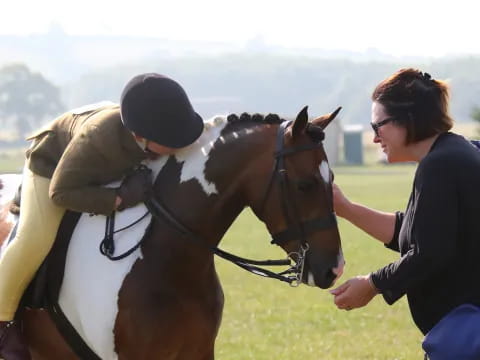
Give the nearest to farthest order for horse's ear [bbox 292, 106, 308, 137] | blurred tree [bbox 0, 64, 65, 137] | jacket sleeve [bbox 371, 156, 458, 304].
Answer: jacket sleeve [bbox 371, 156, 458, 304], horse's ear [bbox 292, 106, 308, 137], blurred tree [bbox 0, 64, 65, 137]

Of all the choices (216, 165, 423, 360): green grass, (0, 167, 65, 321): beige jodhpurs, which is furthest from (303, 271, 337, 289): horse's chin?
(216, 165, 423, 360): green grass

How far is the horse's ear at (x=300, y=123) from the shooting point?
13.5 feet

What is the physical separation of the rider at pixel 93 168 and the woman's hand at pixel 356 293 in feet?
3.77

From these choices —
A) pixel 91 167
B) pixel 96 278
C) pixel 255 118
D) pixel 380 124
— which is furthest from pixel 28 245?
pixel 380 124

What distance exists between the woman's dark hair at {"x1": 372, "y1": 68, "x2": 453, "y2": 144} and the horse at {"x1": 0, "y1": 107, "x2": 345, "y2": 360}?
0.44 metres

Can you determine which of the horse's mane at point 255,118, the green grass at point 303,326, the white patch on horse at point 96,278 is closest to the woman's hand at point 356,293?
the horse's mane at point 255,118

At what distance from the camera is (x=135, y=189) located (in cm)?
450

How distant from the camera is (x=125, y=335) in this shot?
14.4ft

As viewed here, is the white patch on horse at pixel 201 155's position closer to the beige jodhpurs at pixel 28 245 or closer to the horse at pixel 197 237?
the horse at pixel 197 237

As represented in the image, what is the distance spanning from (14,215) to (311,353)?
4407 mm

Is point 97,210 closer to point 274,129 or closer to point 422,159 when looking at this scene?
point 274,129

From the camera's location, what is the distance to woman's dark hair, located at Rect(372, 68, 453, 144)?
3.98 meters

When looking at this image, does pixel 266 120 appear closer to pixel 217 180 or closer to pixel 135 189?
pixel 217 180

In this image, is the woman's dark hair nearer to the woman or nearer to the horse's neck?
the woman
